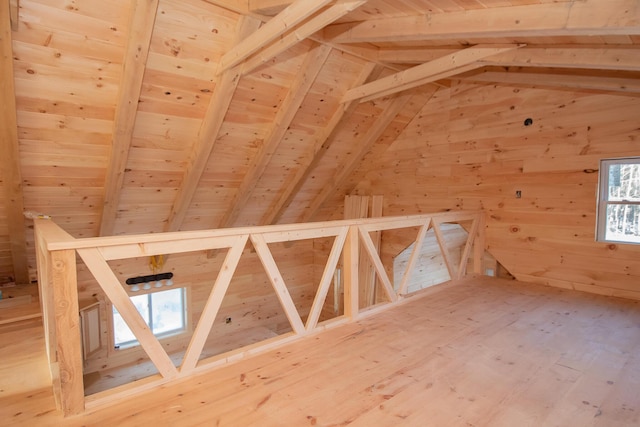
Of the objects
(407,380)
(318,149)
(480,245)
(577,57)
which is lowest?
(407,380)

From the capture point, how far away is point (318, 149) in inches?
169

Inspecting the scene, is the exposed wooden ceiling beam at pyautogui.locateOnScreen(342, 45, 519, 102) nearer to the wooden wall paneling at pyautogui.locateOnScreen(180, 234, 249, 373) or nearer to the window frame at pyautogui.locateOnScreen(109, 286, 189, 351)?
the wooden wall paneling at pyautogui.locateOnScreen(180, 234, 249, 373)

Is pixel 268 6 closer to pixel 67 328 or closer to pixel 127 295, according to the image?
pixel 127 295

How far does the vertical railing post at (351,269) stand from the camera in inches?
110

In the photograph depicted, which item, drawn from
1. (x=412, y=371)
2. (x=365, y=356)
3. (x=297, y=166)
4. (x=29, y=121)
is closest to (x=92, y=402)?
(x=365, y=356)

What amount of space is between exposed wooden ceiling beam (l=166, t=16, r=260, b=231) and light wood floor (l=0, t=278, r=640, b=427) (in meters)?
1.76

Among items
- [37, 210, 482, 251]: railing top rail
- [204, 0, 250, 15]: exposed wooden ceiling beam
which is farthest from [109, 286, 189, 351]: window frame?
[204, 0, 250, 15]: exposed wooden ceiling beam

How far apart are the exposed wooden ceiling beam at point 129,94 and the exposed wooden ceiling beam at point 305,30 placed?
77 cm

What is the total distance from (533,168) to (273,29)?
323 centimetres

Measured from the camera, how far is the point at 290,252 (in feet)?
20.7

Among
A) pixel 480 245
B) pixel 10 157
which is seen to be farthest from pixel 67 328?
pixel 480 245

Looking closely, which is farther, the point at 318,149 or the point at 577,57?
the point at 318,149

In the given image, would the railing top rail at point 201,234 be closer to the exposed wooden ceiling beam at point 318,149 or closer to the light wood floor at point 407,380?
the light wood floor at point 407,380

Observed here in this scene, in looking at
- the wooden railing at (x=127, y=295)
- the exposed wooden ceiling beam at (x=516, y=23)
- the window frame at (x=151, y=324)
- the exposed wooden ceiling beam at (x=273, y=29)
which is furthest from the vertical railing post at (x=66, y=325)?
the window frame at (x=151, y=324)
